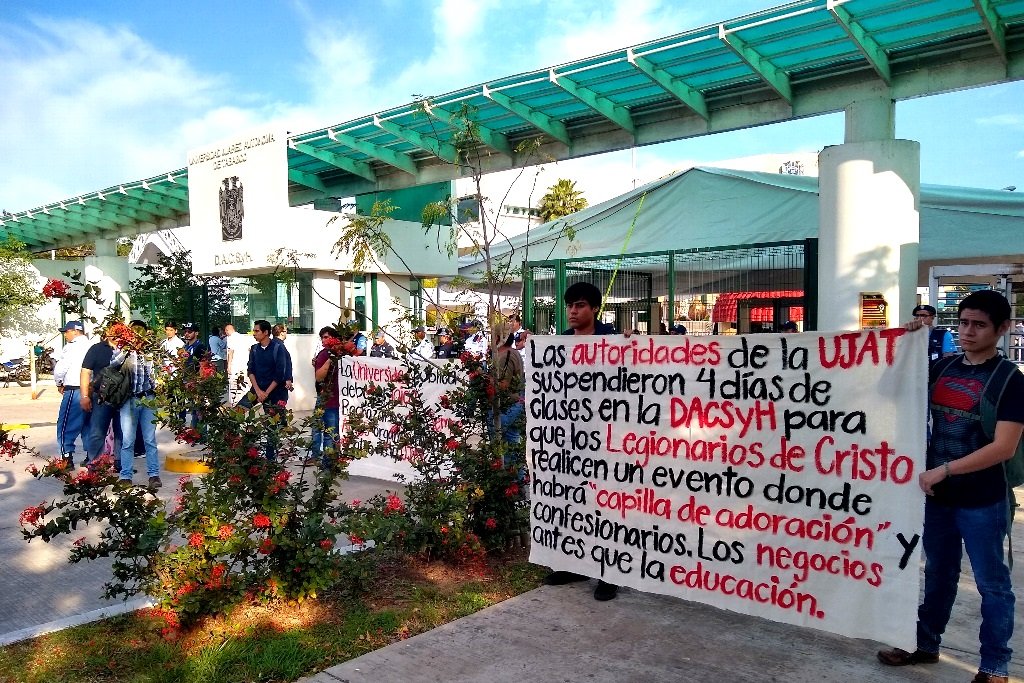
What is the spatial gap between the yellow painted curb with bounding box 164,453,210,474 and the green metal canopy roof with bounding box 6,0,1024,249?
4.55m

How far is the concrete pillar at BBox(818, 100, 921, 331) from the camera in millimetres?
8078

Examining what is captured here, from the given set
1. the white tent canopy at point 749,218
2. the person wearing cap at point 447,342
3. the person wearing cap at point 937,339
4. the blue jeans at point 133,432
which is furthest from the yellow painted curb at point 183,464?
the person wearing cap at point 937,339

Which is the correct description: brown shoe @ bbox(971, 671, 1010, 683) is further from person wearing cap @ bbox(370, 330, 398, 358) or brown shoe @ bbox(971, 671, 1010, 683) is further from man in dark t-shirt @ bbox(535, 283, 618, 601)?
person wearing cap @ bbox(370, 330, 398, 358)

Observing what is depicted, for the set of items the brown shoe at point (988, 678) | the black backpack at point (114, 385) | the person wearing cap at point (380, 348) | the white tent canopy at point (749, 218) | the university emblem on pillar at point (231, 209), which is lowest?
the brown shoe at point (988, 678)

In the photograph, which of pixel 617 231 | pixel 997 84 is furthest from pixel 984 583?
pixel 617 231

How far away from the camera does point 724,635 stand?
4.12 m

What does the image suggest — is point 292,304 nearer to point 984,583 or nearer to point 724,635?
point 724,635

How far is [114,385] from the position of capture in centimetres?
786

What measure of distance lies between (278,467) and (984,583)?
11.8 feet

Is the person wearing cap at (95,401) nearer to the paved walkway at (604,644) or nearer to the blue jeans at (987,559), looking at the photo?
the paved walkway at (604,644)

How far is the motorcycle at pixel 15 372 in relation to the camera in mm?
23109

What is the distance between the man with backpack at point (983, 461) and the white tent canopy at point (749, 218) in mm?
5701

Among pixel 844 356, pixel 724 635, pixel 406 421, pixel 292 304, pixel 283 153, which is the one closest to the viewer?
pixel 844 356

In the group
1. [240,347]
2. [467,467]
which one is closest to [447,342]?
[467,467]
